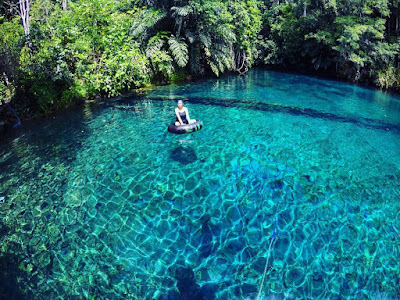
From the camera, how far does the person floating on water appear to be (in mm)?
9811

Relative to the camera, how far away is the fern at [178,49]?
673 inches

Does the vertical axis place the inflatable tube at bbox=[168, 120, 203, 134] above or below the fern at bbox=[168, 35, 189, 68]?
below

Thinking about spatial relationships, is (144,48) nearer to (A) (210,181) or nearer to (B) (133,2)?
(B) (133,2)

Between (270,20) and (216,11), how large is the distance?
448 inches

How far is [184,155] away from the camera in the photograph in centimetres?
901

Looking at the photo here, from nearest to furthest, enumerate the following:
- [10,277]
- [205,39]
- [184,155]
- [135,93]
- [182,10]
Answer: [10,277] < [184,155] < [182,10] < [135,93] < [205,39]

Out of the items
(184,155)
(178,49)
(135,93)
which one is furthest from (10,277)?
(178,49)

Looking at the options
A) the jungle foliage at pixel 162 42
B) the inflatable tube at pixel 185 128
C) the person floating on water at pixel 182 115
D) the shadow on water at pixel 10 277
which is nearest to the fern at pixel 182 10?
the jungle foliage at pixel 162 42

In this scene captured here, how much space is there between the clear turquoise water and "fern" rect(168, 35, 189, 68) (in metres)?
6.74

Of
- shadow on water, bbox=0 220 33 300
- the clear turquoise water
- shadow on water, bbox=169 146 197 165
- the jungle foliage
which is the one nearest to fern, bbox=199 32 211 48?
the jungle foliage

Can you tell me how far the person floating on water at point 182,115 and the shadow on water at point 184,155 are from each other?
990mm

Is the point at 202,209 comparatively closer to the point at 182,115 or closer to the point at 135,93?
the point at 182,115

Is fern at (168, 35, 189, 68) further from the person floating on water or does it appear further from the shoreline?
the person floating on water

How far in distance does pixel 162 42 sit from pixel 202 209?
14312 mm
